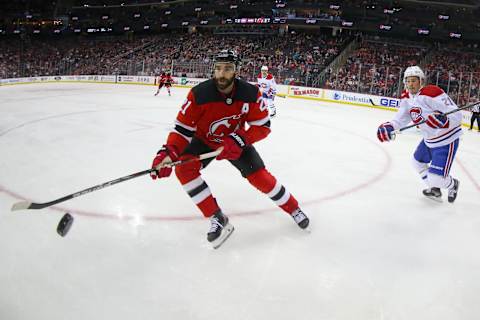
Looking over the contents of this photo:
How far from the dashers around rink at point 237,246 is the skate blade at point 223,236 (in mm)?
59

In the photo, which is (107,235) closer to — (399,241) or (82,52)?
(399,241)

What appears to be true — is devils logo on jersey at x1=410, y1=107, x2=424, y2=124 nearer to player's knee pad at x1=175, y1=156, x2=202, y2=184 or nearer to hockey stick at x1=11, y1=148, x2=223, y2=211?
hockey stick at x1=11, y1=148, x2=223, y2=211

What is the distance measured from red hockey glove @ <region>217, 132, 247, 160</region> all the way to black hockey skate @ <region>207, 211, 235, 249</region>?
0.52 metres

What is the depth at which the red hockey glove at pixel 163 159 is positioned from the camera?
97.7 inches

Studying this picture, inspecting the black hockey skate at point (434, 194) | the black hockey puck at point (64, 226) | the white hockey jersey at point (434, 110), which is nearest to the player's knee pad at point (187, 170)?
the black hockey puck at point (64, 226)

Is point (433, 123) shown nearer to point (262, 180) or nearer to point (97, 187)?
point (262, 180)

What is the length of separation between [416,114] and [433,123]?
0.22 metres

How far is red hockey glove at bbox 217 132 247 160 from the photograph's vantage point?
2.54 metres

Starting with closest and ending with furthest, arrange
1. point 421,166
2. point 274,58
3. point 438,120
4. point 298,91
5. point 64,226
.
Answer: point 64,226
point 438,120
point 421,166
point 298,91
point 274,58

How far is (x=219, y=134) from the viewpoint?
2.79 meters

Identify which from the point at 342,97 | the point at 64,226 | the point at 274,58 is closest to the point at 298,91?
the point at 342,97

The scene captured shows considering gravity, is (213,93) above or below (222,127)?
above

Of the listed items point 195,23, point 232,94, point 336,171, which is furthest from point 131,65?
point 232,94

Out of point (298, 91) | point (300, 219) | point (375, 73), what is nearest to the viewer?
point (300, 219)
